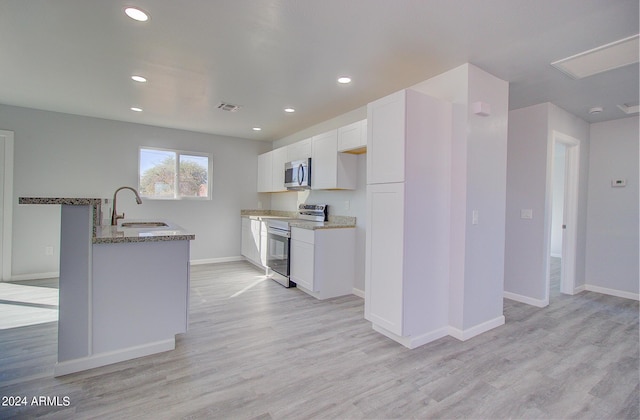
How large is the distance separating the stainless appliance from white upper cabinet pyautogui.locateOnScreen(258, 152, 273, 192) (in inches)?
26.9

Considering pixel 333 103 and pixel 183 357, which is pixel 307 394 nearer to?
pixel 183 357

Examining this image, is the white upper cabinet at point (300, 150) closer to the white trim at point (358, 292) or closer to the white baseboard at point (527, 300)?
the white trim at point (358, 292)

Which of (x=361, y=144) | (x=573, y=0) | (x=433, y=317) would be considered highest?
(x=573, y=0)

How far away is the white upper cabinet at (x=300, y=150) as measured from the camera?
4.55m

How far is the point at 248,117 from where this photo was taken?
4535 millimetres

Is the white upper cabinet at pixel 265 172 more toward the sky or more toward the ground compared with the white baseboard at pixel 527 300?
more toward the sky

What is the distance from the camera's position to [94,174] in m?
4.82

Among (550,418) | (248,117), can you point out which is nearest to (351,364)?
(550,418)

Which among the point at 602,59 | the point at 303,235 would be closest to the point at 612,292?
the point at 602,59

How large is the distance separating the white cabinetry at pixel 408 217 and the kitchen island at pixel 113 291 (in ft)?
5.48

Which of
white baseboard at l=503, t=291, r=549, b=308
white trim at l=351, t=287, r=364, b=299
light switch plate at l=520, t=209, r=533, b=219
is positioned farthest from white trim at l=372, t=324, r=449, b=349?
light switch plate at l=520, t=209, r=533, b=219

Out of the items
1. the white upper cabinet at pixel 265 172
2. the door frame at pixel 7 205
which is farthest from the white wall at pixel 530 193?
the door frame at pixel 7 205

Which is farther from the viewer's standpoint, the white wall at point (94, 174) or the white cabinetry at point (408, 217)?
the white wall at point (94, 174)

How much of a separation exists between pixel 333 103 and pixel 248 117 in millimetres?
1431
